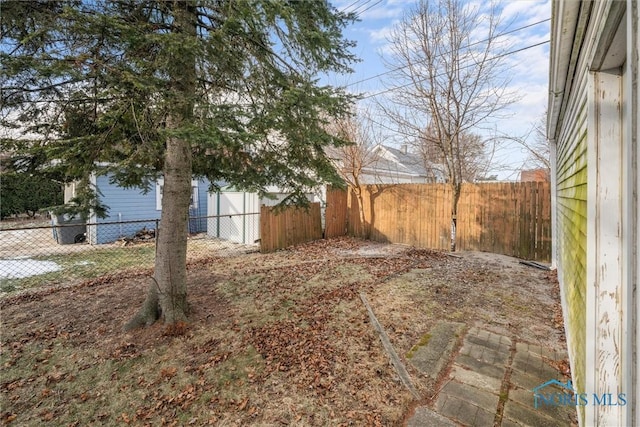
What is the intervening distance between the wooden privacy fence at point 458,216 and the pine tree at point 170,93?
533cm

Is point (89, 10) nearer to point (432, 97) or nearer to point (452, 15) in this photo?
point (432, 97)

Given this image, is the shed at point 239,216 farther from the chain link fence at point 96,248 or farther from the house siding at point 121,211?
the house siding at point 121,211

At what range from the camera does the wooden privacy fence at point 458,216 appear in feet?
22.3

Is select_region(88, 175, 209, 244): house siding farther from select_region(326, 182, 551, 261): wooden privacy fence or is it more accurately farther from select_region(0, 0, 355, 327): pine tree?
select_region(0, 0, 355, 327): pine tree

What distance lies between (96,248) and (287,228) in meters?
5.64

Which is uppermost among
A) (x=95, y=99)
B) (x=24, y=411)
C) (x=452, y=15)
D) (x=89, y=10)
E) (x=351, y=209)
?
(x=452, y=15)

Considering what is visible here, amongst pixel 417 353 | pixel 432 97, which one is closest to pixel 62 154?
pixel 417 353

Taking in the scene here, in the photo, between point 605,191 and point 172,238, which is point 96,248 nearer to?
point 172,238

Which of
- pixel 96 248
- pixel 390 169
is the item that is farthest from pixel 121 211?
pixel 390 169

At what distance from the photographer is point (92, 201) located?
2902mm

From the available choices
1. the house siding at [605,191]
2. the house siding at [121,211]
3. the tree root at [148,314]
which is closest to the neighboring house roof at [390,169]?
the house siding at [121,211]

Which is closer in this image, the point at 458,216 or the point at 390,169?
the point at 458,216

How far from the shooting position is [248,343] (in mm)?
3273

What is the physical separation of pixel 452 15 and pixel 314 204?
614 cm
